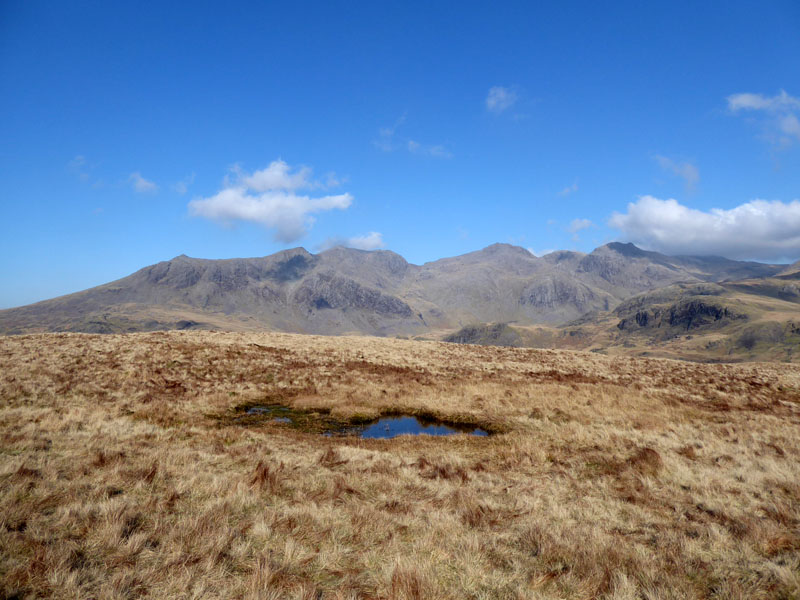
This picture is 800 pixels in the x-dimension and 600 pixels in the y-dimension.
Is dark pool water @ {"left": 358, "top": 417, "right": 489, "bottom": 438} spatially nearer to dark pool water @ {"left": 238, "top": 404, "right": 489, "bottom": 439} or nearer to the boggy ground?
dark pool water @ {"left": 238, "top": 404, "right": 489, "bottom": 439}

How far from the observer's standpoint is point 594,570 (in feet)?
21.3

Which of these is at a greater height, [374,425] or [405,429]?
[374,425]

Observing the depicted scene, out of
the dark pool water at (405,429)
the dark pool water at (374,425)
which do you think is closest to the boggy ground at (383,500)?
the dark pool water at (374,425)

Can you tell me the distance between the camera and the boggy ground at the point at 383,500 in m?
5.96

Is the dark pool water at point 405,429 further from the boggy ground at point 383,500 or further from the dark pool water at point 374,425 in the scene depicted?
the boggy ground at point 383,500

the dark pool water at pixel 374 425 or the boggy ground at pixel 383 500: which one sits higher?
the boggy ground at pixel 383 500

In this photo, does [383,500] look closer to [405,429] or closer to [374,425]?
[405,429]

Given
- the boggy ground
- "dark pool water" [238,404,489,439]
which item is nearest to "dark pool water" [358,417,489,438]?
"dark pool water" [238,404,489,439]

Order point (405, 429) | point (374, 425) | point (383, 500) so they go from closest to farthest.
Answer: point (383, 500) → point (405, 429) → point (374, 425)

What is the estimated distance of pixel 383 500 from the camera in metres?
9.65

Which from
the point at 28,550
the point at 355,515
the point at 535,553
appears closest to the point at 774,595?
the point at 535,553

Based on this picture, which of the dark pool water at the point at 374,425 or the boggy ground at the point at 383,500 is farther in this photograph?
the dark pool water at the point at 374,425

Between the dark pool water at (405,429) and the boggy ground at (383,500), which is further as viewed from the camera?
the dark pool water at (405,429)

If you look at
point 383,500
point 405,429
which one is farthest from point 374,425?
point 383,500
